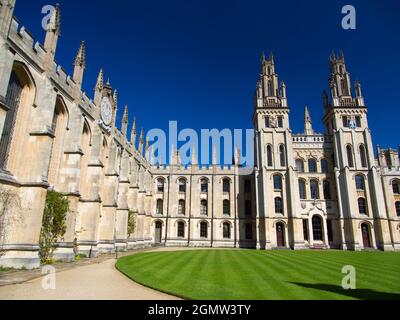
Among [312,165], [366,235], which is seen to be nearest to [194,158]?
[312,165]

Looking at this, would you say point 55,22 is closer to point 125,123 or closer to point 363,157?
point 125,123

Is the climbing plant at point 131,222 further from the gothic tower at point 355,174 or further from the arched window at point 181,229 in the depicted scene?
the gothic tower at point 355,174

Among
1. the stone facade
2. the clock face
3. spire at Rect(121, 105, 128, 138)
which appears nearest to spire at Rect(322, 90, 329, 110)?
the stone facade

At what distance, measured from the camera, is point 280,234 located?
127ft

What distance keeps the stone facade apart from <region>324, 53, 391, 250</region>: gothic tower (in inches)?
5.9

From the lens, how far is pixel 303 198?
41.0m

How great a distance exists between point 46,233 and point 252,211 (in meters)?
34.0

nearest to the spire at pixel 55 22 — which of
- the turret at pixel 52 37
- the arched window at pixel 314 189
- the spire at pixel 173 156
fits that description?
the turret at pixel 52 37

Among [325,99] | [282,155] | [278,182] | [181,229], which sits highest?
[325,99]

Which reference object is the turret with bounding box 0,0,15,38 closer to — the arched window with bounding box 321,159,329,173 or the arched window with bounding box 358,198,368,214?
the arched window with bounding box 321,159,329,173

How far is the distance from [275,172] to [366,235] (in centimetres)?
1528

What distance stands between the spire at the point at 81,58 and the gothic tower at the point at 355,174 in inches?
1446
